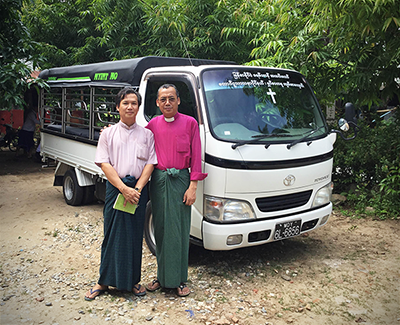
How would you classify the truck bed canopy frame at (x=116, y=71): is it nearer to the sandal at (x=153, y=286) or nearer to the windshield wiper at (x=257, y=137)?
the windshield wiper at (x=257, y=137)

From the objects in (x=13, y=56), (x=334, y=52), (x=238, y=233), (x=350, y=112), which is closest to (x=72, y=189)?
(x=13, y=56)

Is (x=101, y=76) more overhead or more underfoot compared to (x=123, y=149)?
more overhead

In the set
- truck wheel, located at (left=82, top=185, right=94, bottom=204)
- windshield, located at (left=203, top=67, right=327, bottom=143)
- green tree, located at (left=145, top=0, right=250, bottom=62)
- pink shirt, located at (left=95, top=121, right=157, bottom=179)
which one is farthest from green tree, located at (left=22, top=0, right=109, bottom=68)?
pink shirt, located at (left=95, top=121, right=157, bottom=179)

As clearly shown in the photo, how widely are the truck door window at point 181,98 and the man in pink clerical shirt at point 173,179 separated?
50 centimetres

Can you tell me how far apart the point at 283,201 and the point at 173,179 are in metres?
1.19

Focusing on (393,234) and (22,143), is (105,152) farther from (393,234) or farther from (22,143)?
(22,143)

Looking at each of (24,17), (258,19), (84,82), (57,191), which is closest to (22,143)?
(24,17)

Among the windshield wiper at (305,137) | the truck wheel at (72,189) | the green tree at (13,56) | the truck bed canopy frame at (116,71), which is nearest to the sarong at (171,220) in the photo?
the windshield wiper at (305,137)

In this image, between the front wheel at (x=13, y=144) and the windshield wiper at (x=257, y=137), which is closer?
the windshield wiper at (x=257, y=137)

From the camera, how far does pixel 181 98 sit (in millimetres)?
4449

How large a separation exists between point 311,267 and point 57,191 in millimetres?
5626

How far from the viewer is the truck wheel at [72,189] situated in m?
6.87

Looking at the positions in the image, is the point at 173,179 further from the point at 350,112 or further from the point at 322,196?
the point at 350,112

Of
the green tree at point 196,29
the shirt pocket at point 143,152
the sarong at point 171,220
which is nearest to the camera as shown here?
the shirt pocket at point 143,152
